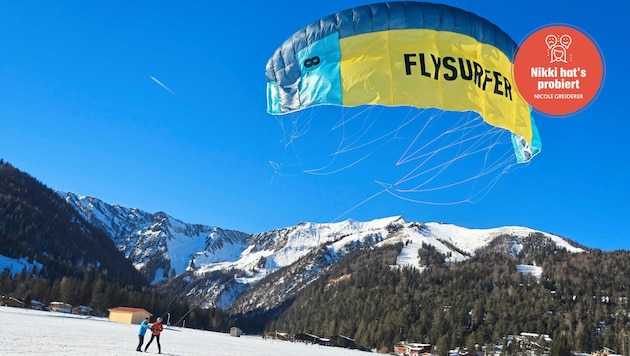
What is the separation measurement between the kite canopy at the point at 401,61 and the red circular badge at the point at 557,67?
1.08 meters

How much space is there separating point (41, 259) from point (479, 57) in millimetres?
151432

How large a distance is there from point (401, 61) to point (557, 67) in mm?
4830

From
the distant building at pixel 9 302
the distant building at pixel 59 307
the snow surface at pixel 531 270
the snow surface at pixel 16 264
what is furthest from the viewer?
the snow surface at pixel 531 270

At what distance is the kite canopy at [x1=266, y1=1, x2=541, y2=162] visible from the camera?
1373 centimetres

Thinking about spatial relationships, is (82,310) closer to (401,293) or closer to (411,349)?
(411,349)

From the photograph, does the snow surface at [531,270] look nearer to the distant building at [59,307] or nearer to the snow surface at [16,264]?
the distant building at [59,307]

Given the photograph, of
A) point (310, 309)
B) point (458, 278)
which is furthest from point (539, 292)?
point (310, 309)

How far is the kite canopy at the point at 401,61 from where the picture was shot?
45.1ft

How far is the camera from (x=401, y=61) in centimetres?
1386

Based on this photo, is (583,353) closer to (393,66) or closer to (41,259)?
(393,66)

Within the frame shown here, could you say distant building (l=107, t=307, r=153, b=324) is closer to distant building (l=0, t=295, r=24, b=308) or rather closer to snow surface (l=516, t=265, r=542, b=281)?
distant building (l=0, t=295, r=24, b=308)

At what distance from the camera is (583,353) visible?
108m

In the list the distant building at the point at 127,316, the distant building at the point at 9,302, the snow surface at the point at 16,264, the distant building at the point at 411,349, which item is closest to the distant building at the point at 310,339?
the distant building at the point at 411,349

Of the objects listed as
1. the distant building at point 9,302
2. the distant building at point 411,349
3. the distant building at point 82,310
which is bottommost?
the distant building at point 411,349
